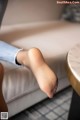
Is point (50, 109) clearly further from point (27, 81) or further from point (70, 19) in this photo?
point (70, 19)

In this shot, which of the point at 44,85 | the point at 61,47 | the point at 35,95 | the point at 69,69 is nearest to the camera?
the point at 44,85

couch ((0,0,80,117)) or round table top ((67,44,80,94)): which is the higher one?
round table top ((67,44,80,94))

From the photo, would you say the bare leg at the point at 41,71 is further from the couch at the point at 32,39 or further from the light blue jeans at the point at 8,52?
the couch at the point at 32,39

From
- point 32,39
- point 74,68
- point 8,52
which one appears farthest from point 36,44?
point 74,68

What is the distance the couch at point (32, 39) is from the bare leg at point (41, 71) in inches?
6.2

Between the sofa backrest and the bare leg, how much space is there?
0.73m

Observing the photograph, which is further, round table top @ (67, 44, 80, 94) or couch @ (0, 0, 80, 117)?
couch @ (0, 0, 80, 117)

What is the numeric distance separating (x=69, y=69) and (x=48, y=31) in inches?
30.0

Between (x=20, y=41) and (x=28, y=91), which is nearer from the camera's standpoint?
(x=28, y=91)

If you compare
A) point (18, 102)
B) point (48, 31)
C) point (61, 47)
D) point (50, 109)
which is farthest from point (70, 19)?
point (18, 102)

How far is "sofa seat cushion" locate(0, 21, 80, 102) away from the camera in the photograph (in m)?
0.88

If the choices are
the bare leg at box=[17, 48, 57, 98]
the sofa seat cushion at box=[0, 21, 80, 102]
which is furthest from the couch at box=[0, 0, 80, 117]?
the bare leg at box=[17, 48, 57, 98]

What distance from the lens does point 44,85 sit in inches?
25.1

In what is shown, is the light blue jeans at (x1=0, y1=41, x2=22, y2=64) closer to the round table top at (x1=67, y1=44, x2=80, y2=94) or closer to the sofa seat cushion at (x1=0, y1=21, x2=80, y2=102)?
the sofa seat cushion at (x1=0, y1=21, x2=80, y2=102)
